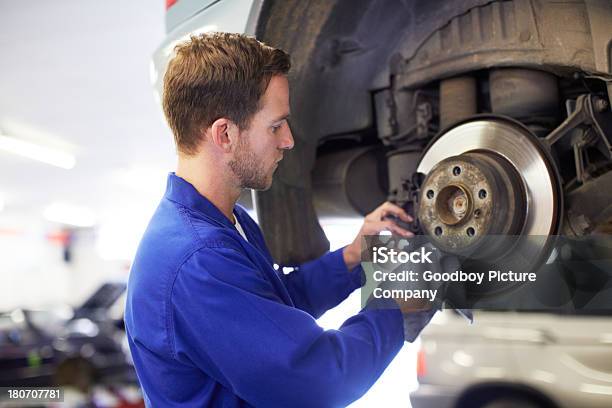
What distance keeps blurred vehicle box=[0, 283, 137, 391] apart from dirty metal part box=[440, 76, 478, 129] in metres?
2.49

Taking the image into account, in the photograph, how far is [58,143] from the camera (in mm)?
5594

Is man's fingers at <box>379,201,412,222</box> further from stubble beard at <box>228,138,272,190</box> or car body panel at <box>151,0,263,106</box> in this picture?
car body panel at <box>151,0,263,106</box>

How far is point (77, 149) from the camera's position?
19.0 feet

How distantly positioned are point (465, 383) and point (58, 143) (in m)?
5.03

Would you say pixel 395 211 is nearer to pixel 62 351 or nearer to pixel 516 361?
pixel 516 361

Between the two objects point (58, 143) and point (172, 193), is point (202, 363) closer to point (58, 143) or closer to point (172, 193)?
point (172, 193)

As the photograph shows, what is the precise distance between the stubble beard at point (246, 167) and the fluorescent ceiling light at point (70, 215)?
27.1 ft

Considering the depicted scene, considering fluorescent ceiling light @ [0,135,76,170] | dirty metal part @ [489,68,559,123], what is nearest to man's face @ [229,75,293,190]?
dirty metal part @ [489,68,559,123]

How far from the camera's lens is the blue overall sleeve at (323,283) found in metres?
1.10

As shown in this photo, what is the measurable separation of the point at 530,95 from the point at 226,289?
580 mm

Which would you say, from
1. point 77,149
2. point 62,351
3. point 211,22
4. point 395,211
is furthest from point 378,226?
point 77,149

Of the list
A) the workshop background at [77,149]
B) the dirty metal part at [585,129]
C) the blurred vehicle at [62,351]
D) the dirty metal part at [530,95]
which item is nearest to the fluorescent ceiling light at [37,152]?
the workshop background at [77,149]

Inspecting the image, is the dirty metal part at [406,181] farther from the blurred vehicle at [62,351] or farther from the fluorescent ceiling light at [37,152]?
the fluorescent ceiling light at [37,152]

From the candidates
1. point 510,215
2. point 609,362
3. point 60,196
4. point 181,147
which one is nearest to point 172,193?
point 181,147
